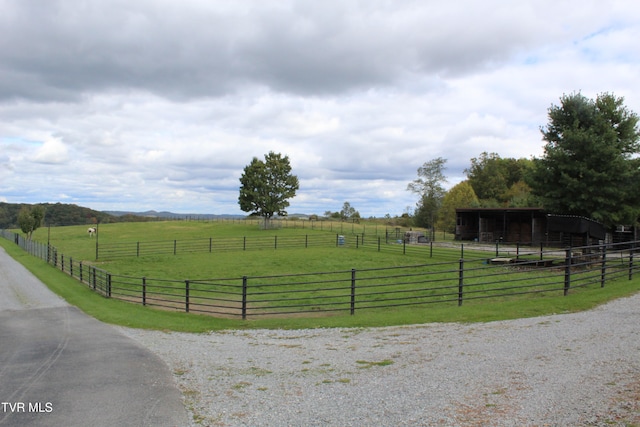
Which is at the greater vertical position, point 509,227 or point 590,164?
point 590,164

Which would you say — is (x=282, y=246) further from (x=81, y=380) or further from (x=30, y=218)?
(x=81, y=380)

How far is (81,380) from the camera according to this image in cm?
637

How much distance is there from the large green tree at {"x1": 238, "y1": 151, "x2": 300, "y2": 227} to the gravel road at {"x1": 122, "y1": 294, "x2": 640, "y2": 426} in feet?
176

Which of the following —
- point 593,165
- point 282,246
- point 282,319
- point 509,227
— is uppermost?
point 593,165

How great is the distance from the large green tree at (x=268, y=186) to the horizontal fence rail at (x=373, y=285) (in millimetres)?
32010

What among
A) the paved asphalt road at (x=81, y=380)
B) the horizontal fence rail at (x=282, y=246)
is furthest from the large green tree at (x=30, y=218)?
the paved asphalt road at (x=81, y=380)

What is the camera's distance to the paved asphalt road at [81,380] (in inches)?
199

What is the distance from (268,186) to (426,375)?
2281 inches

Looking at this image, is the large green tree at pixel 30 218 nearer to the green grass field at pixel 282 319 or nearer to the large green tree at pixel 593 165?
the green grass field at pixel 282 319

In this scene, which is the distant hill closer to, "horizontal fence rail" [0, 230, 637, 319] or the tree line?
"horizontal fence rail" [0, 230, 637, 319]

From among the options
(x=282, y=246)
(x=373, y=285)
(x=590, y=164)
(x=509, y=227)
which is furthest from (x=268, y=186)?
(x=373, y=285)

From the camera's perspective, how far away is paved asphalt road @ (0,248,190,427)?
506cm

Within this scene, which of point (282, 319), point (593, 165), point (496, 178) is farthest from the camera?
point (496, 178)

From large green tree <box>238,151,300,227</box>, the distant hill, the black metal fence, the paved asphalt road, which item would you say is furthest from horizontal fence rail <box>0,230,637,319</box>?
the distant hill
